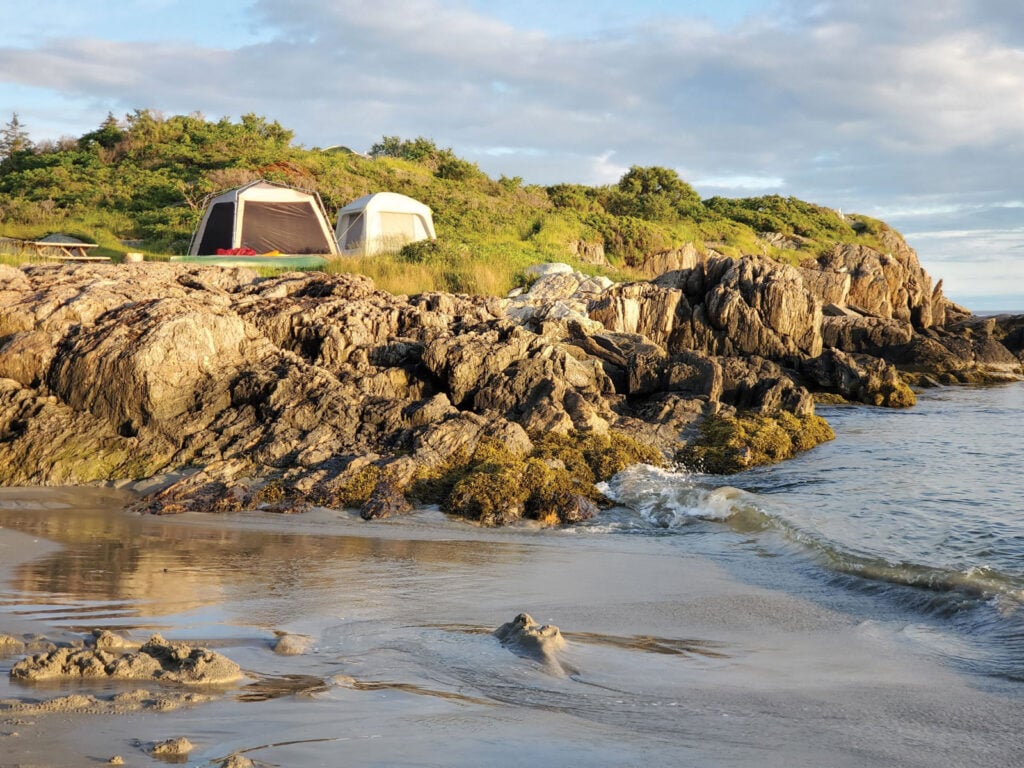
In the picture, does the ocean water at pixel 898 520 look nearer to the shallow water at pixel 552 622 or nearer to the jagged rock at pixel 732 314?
the shallow water at pixel 552 622

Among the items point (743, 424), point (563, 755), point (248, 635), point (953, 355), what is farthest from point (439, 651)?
point (953, 355)

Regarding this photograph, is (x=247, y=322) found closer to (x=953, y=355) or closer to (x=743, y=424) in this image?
(x=743, y=424)

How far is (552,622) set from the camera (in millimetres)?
6180

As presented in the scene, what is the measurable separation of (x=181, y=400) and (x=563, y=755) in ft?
30.2

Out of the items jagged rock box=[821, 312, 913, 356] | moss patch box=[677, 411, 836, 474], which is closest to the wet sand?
moss patch box=[677, 411, 836, 474]

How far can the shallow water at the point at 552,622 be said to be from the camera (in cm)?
404

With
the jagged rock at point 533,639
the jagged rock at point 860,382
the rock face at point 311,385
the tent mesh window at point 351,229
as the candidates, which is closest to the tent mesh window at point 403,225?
the tent mesh window at point 351,229

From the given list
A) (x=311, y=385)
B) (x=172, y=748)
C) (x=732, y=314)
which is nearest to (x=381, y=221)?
(x=732, y=314)

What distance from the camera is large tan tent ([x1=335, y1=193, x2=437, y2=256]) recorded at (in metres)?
30.1

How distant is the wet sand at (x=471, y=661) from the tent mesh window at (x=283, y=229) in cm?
2097

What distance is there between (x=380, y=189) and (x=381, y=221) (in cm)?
793

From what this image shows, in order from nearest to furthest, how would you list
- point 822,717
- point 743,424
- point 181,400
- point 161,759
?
1. point 161,759
2. point 822,717
3. point 181,400
4. point 743,424

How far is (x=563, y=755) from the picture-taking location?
3885mm

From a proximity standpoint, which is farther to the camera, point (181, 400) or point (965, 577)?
point (181, 400)
